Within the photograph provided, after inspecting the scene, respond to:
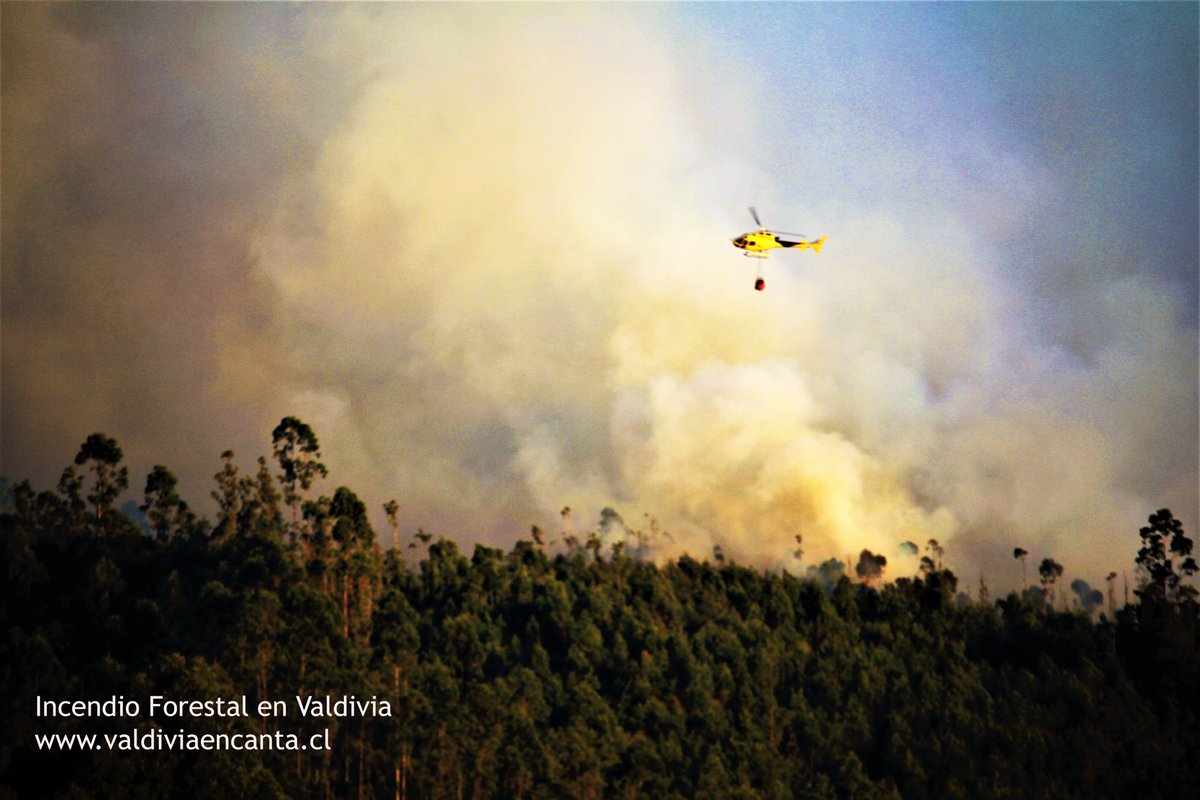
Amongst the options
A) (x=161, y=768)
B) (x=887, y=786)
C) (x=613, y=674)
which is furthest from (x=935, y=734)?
(x=161, y=768)

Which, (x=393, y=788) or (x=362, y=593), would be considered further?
(x=362, y=593)

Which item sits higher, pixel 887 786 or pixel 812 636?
pixel 812 636

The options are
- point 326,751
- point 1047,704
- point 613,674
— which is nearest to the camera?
point 326,751

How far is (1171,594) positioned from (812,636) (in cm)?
5991

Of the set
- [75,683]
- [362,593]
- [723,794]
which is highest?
[362,593]

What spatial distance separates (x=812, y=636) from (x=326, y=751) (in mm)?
69649

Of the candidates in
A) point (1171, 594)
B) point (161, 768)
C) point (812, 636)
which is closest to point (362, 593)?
point (161, 768)

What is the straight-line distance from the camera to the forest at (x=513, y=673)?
417 feet

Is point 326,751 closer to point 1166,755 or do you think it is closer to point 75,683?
point 75,683

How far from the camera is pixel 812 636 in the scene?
567ft

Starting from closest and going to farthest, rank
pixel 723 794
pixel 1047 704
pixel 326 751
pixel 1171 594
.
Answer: pixel 326 751 < pixel 723 794 < pixel 1047 704 < pixel 1171 594

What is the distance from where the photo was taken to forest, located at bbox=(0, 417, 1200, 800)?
12719 cm

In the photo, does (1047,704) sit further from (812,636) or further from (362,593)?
(362,593)

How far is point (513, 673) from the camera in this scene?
472 ft
